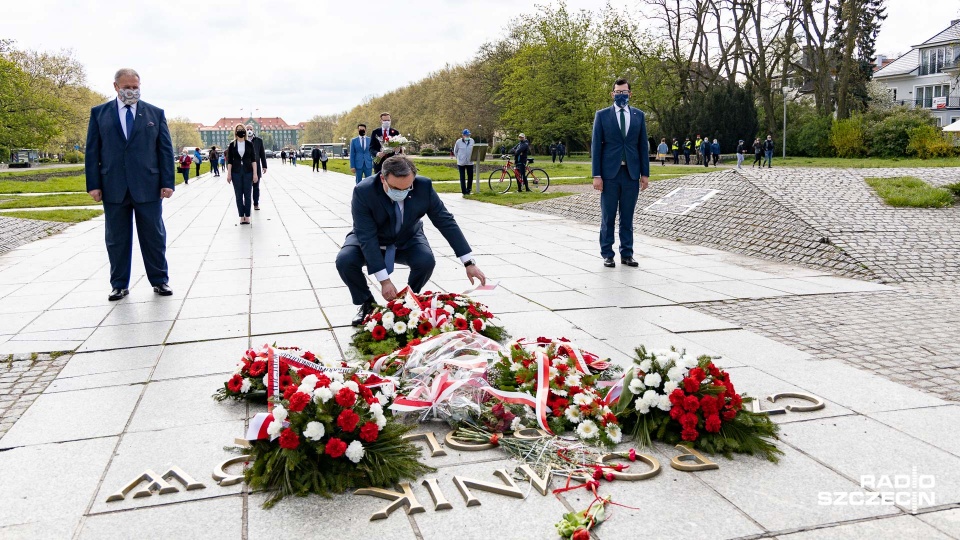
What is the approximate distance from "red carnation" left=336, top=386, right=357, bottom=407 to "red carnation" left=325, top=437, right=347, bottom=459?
0.51 feet

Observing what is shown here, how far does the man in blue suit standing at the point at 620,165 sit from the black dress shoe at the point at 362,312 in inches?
145

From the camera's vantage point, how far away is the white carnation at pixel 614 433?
3465 millimetres

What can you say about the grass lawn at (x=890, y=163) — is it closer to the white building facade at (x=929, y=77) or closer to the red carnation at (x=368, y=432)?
the red carnation at (x=368, y=432)

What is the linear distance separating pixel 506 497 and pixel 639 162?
21.7ft

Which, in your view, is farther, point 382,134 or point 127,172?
point 382,134

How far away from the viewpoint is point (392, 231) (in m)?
5.84

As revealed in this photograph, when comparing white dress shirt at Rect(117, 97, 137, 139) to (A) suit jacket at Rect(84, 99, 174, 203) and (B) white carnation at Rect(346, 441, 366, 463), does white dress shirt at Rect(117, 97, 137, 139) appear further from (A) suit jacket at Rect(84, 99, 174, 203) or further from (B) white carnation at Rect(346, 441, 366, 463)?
(B) white carnation at Rect(346, 441, 366, 463)

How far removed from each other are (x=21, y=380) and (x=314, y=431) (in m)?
2.78

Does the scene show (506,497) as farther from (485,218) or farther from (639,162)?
(485,218)

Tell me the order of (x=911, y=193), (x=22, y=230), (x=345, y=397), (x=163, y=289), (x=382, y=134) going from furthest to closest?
1. (x=382, y=134)
2. (x=22, y=230)
3. (x=911, y=193)
4. (x=163, y=289)
5. (x=345, y=397)

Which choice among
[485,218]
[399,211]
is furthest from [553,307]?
[485,218]

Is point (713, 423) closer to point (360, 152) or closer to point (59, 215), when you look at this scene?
point (360, 152)

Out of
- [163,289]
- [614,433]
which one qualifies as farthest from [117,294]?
[614,433]

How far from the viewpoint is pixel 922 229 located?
34.0 feet
